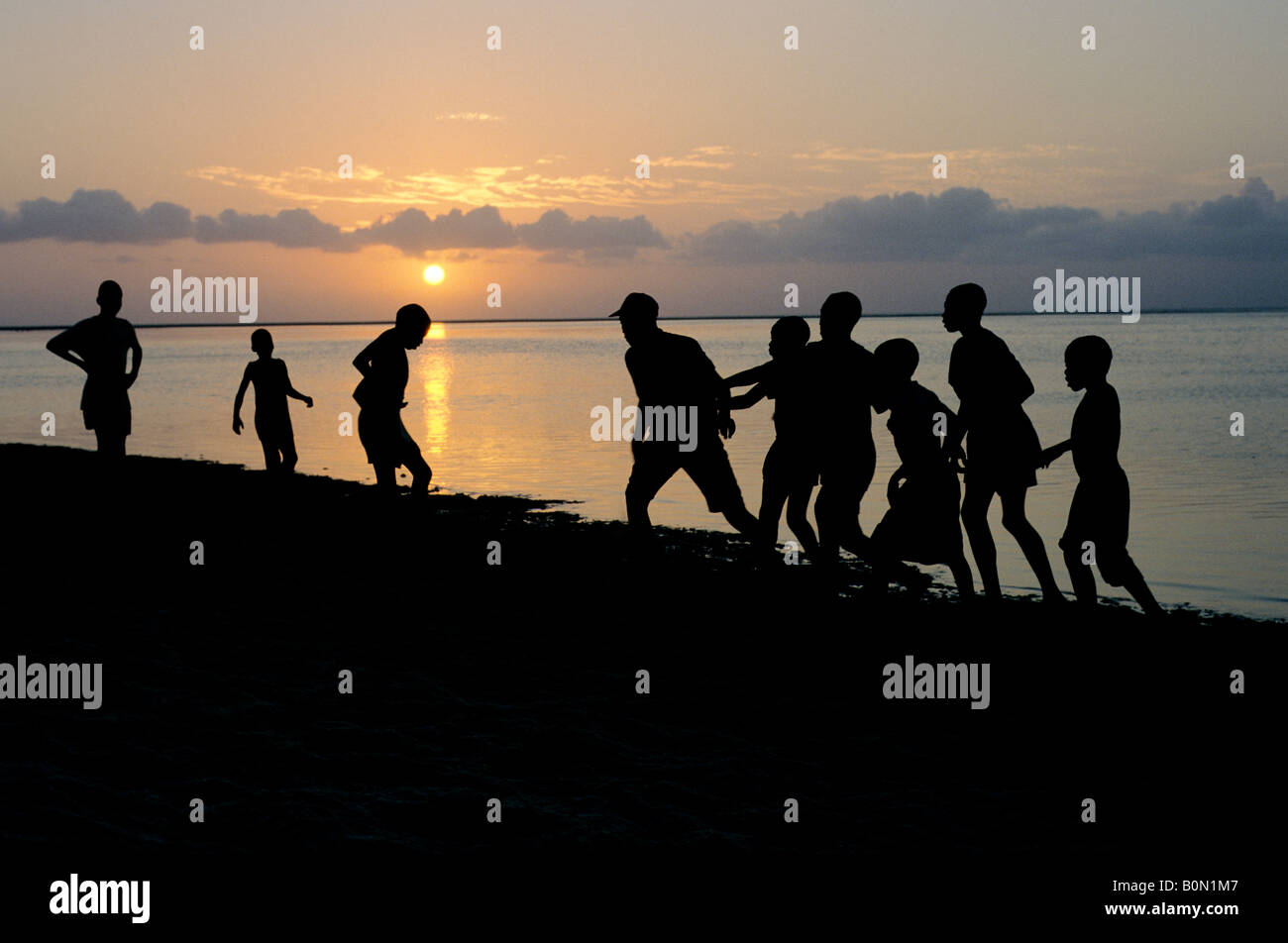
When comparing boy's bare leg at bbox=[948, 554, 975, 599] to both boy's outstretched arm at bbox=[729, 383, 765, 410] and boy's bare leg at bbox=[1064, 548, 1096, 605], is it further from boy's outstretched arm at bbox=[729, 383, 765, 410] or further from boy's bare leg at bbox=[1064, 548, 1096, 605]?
boy's outstretched arm at bbox=[729, 383, 765, 410]

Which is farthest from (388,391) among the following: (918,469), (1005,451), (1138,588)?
(1138,588)

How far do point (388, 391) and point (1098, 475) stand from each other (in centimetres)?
629

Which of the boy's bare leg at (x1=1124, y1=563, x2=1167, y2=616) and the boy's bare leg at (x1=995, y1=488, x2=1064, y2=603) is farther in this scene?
the boy's bare leg at (x1=995, y1=488, x2=1064, y2=603)

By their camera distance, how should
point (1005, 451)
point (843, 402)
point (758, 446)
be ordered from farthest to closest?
1. point (758, 446)
2. point (843, 402)
3. point (1005, 451)

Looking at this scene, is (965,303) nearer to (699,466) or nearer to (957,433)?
(957,433)

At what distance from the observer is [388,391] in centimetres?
1072

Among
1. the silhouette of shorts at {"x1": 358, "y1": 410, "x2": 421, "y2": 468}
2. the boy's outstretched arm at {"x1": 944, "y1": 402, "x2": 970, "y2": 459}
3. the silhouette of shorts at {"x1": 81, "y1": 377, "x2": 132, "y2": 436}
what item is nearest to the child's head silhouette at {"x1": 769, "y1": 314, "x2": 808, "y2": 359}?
the boy's outstretched arm at {"x1": 944, "y1": 402, "x2": 970, "y2": 459}

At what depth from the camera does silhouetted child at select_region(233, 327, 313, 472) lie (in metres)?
13.8

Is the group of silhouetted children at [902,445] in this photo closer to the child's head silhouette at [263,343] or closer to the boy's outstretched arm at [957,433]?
the boy's outstretched arm at [957,433]

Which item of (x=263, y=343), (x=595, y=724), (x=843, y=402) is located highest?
(x=263, y=343)

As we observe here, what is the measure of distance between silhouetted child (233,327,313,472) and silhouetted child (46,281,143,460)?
2316 mm

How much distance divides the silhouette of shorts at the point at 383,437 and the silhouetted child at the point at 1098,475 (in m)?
6.09

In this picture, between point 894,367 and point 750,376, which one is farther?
point 750,376
